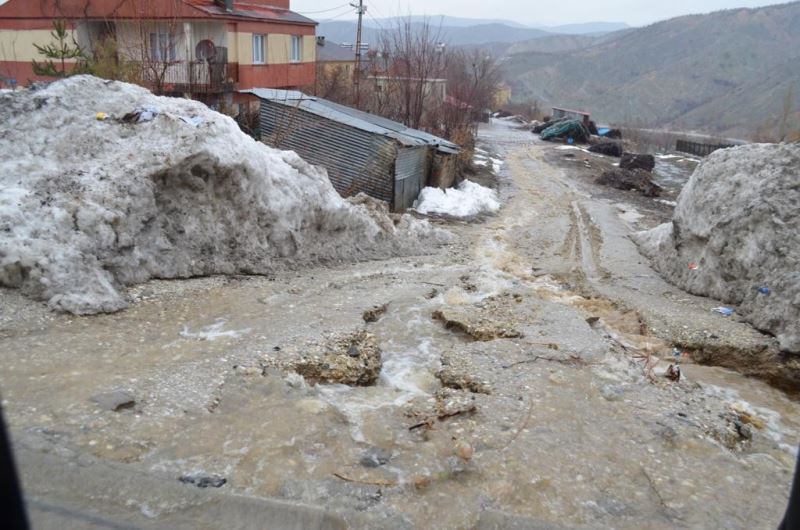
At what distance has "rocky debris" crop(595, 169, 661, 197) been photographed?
62.4 ft

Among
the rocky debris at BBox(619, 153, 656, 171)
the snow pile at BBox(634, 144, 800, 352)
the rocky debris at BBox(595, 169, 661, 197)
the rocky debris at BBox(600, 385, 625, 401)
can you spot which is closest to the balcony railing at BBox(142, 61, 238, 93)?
the rocky debris at BBox(595, 169, 661, 197)

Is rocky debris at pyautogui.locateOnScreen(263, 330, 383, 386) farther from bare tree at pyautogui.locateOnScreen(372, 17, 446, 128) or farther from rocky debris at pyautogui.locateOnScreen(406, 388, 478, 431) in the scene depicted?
bare tree at pyautogui.locateOnScreen(372, 17, 446, 128)

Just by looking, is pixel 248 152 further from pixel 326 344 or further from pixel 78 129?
pixel 326 344

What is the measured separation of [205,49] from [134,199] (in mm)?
18036

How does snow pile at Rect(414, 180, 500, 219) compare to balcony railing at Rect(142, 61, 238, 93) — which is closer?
snow pile at Rect(414, 180, 500, 219)

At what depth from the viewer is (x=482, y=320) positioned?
261 inches

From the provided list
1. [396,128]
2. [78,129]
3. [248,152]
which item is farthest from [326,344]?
[396,128]

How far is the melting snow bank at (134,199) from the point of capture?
5570 millimetres

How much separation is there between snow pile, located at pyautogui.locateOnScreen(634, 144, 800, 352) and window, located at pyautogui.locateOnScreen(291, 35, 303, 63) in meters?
20.5

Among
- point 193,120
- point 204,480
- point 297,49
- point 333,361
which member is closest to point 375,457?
point 204,480

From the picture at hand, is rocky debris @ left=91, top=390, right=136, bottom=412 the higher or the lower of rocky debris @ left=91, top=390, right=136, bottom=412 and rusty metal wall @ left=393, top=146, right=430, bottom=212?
the lower

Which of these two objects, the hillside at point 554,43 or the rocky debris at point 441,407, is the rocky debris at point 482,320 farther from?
the hillside at point 554,43

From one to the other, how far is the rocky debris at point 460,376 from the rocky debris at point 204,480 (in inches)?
88.4

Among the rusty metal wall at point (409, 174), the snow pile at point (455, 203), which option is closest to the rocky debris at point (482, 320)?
the rusty metal wall at point (409, 174)
